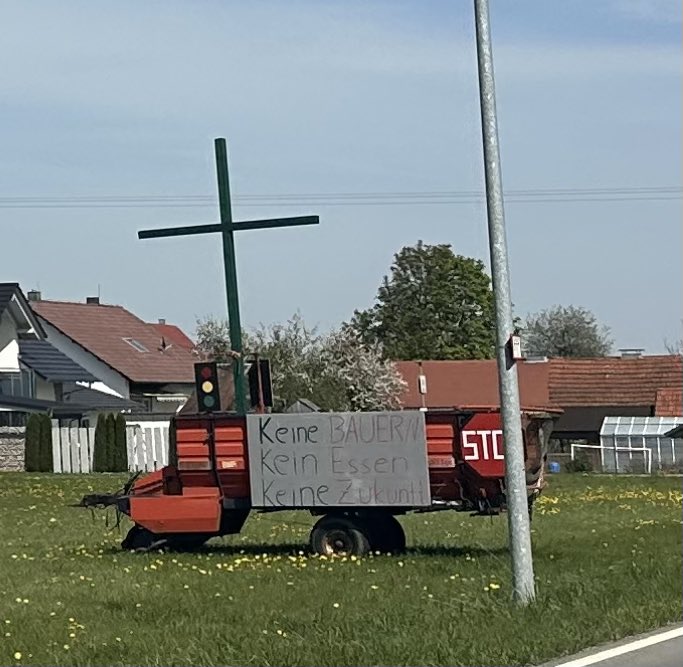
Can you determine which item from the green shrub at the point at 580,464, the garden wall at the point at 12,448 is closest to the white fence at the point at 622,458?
the green shrub at the point at 580,464

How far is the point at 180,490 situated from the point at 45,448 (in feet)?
107

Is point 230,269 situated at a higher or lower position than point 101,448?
higher

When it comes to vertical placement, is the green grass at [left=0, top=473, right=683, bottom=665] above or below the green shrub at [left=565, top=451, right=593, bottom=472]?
below

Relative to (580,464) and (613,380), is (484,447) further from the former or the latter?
(613,380)

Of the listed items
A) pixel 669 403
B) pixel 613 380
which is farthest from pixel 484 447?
pixel 613 380

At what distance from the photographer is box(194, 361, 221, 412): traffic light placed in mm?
19531

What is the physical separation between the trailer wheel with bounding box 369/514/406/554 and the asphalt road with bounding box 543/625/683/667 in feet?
24.7

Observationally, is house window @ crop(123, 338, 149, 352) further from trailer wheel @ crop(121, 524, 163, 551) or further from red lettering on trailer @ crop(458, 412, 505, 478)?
red lettering on trailer @ crop(458, 412, 505, 478)

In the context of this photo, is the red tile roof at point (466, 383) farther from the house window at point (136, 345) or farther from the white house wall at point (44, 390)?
the white house wall at point (44, 390)

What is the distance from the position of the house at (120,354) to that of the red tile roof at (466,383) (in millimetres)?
11929

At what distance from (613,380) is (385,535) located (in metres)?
59.2

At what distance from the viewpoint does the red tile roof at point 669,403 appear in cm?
7219

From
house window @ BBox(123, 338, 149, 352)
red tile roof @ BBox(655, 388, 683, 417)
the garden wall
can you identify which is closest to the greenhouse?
red tile roof @ BBox(655, 388, 683, 417)

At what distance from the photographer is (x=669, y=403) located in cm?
7306
